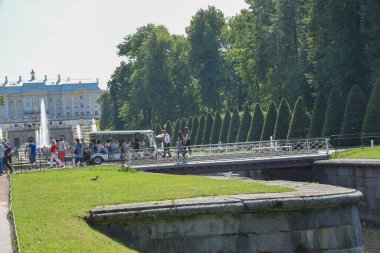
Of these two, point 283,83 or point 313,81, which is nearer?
point 313,81

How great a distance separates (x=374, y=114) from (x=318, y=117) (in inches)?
357

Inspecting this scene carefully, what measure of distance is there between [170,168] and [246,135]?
1214 inches

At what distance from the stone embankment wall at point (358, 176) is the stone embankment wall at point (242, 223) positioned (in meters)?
13.2

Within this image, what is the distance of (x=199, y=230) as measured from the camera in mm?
17781

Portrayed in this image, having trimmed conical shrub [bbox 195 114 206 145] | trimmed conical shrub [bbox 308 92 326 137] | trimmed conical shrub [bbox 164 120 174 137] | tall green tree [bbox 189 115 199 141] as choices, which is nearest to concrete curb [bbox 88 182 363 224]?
trimmed conical shrub [bbox 308 92 326 137]

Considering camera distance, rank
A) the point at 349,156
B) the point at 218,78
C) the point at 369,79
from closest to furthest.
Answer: the point at 349,156 < the point at 369,79 < the point at 218,78

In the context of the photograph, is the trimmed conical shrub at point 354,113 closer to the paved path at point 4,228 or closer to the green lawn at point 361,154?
the green lawn at point 361,154

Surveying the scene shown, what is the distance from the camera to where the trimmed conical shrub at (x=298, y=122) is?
56.6 metres

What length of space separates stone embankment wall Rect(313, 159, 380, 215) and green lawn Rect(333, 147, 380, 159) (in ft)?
2.90

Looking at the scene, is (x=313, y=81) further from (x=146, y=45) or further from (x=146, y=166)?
(x=146, y=45)

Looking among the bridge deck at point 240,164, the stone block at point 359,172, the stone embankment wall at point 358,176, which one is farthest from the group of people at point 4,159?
the stone block at point 359,172

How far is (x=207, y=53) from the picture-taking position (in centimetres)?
9381

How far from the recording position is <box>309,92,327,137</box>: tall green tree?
180 feet

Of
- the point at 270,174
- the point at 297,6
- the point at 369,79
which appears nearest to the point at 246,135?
the point at 297,6
